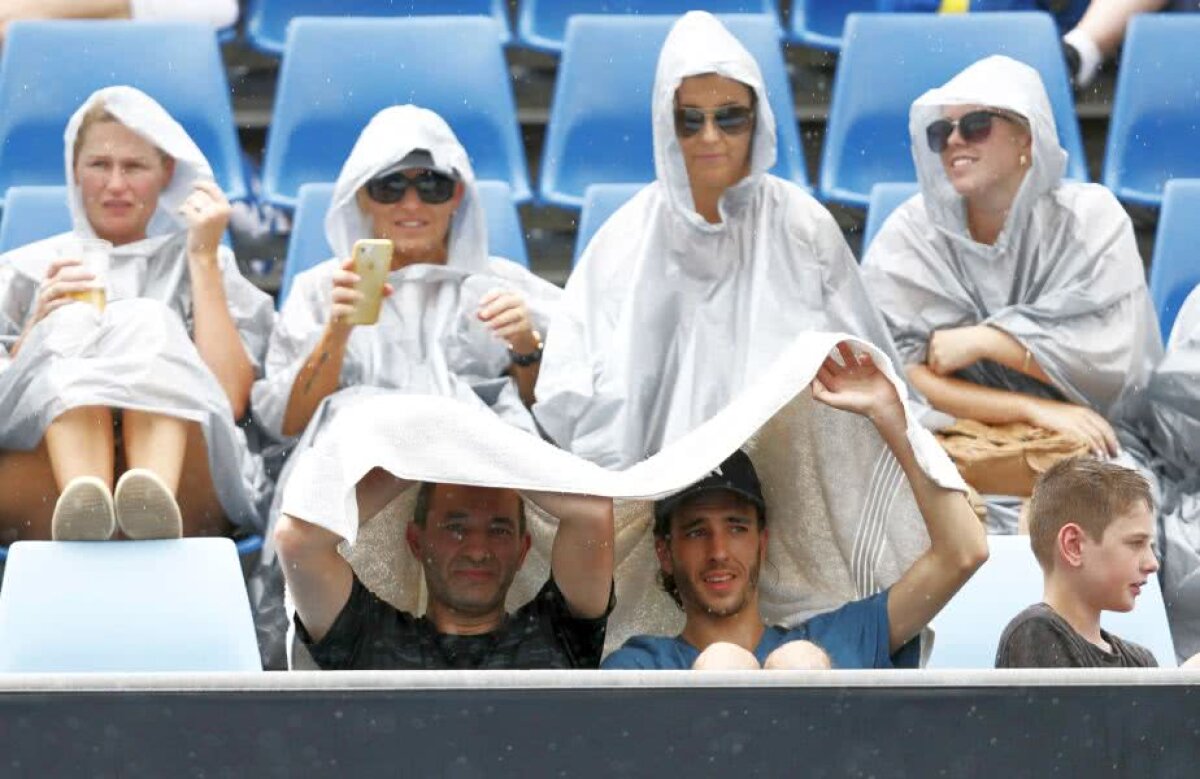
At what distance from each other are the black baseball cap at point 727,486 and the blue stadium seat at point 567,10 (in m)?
2.49

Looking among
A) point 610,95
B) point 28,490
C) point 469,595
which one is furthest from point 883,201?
point 469,595

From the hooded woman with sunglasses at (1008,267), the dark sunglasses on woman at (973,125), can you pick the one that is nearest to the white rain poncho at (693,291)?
the hooded woman with sunglasses at (1008,267)

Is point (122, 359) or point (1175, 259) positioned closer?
point (122, 359)

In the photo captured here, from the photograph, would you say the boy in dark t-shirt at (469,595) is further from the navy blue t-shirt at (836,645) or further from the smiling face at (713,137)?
the smiling face at (713,137)

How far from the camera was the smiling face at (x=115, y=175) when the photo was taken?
419cm

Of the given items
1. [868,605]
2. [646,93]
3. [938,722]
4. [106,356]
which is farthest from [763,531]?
[646,93]

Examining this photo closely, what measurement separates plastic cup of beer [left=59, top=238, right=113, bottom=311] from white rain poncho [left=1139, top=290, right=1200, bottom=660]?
1.82m

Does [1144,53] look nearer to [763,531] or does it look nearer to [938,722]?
[763,531]

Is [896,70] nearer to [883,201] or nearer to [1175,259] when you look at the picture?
[883,201]

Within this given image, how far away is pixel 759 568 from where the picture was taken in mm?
3104

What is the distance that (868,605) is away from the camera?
2.96 m

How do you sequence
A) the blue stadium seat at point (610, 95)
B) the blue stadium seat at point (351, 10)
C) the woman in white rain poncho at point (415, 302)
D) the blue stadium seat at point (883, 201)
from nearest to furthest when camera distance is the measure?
the woman in white rain poncho at point (415, 302)
the blue stadium seat at point (883, 201)
the blue stadium seat at point (610, 95)
the blue stadium seat at point (351, 10)

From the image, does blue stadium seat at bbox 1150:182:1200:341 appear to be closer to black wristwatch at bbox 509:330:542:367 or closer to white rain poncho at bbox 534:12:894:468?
white rain poncho at bbox 534:12:894:468

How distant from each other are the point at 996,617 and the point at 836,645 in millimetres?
365
